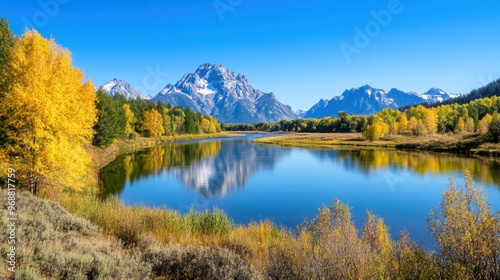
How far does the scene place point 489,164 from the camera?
5119 cm

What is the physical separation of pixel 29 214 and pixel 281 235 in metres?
9.99

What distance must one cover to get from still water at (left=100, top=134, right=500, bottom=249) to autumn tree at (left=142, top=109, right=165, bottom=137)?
5610cm

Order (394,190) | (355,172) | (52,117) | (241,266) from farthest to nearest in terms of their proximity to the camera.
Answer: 1. (355,172)
2. (394,190)
3. (52,117)
4. (241,266)

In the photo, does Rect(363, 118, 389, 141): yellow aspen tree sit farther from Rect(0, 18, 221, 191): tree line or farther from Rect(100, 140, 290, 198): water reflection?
Rect(0, 18, 221, 191): tree line

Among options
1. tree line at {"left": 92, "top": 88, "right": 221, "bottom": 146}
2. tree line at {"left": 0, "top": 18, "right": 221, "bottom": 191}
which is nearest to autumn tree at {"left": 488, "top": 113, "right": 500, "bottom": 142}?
tree line at {"left": 92, "top": 88, "right": 221, "bottom": 146}

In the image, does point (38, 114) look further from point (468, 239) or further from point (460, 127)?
point (460, 127)

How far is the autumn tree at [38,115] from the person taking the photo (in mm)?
18266

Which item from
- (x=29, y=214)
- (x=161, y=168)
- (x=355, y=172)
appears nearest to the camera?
(x=29, y=214)

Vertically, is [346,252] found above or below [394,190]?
above

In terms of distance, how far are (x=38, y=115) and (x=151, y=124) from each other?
9491 cm

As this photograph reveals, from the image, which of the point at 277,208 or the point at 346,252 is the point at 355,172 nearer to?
the point at 277,208

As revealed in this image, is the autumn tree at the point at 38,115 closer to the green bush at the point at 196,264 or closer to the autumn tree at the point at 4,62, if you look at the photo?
the autumn tree at the point at 4,62

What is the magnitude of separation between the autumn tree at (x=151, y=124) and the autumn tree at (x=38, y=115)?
91448mm

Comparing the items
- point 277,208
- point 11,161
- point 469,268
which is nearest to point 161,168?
point 277,208
